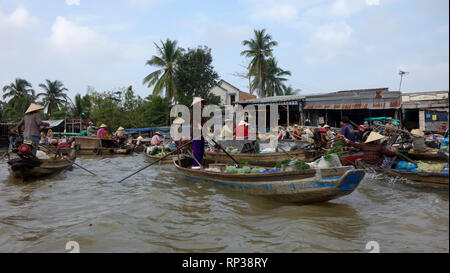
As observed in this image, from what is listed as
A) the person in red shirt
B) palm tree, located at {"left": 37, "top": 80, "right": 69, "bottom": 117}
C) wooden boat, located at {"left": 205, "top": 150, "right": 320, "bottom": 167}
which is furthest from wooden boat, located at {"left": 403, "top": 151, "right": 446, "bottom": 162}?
palm tree, located at {"left": 37, "top": 80, "right": 69, "bottom": 117}

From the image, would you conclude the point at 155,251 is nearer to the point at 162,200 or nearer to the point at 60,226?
the point at 60,226

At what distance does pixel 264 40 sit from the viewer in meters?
27.2

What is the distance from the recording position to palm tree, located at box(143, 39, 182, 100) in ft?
83.5

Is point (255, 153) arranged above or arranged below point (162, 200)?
above

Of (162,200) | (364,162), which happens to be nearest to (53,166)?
(162,200)

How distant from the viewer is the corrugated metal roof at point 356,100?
48.9ft

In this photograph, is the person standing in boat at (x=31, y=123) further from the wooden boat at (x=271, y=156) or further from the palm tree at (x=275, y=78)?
the palm tree at (x=275, y=78)

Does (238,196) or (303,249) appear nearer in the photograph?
(303,249)

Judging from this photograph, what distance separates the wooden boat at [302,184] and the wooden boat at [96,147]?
1244 cm

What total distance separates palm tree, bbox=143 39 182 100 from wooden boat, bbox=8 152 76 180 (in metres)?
17.7

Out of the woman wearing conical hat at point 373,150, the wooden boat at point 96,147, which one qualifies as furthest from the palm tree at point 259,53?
the woman wearing conical hat at point 373,150
